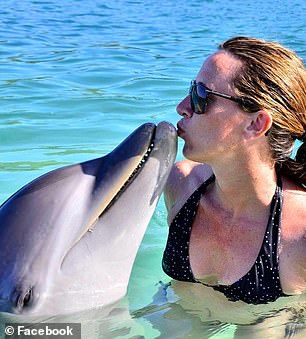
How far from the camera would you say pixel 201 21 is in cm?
1994

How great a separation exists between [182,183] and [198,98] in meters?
0.71

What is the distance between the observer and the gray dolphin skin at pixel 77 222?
3.83 metres

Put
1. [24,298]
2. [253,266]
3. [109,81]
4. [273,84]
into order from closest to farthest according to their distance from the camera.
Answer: [24,298] → [273,84] → [253,266] → [109,81]

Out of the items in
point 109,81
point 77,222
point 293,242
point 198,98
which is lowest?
point 109,81

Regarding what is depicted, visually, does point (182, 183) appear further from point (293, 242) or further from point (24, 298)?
point (24, 298)

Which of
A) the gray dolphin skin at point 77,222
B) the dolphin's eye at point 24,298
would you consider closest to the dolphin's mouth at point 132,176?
the gray dolphin skin at point 77,222

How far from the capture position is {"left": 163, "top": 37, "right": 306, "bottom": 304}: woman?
405 cm

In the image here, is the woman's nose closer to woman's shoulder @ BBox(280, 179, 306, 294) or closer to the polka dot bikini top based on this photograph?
the polka dot bikini top

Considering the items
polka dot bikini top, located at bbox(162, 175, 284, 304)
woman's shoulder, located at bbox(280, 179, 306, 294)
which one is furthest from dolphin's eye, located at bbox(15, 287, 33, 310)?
woman's shoulder, located at bbox(280, 179, 306, 294)

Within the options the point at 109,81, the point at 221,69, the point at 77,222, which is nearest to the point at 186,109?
the point at 221,69

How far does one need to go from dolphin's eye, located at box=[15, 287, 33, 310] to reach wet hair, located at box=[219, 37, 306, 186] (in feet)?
4.97

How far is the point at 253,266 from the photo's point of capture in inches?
167

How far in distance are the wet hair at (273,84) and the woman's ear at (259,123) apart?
0.03 meters

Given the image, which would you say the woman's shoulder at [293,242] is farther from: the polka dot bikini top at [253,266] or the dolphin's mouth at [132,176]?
the dolphin's mouth at [132,176]
